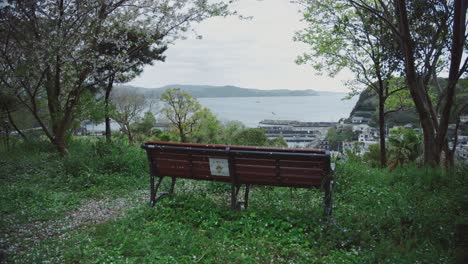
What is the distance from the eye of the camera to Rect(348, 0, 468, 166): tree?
19.8 feet

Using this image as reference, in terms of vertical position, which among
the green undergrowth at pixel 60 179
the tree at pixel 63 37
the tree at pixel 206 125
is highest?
the tree at pixel 63 37

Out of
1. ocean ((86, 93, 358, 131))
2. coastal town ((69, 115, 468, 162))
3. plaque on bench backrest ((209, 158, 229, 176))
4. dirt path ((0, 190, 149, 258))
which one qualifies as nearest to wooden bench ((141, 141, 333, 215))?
plaque on bench backrest ((209, 158, 229, 176))

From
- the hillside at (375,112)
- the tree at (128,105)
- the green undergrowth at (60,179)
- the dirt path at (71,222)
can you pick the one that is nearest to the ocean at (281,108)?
the hillside at (375,112)

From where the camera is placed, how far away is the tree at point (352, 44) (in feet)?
28.6

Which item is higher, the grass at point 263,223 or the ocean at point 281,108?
the ocean at point 281,108

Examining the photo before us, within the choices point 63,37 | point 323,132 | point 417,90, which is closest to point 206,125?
point 323,132

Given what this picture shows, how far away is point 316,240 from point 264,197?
1735mm

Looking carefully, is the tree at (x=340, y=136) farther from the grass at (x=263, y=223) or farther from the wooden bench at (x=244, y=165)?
the wooden bench at (x=244, y=165)

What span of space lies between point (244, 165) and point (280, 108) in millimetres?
21210

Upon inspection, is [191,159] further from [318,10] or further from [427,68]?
[318,10]

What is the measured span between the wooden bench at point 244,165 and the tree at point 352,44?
5.00 metres

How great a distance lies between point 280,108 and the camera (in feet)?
82.7

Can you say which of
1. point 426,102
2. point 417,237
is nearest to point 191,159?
point 417,237

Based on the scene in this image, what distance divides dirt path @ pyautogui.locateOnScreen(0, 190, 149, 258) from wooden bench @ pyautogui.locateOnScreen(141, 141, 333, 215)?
593 mm
